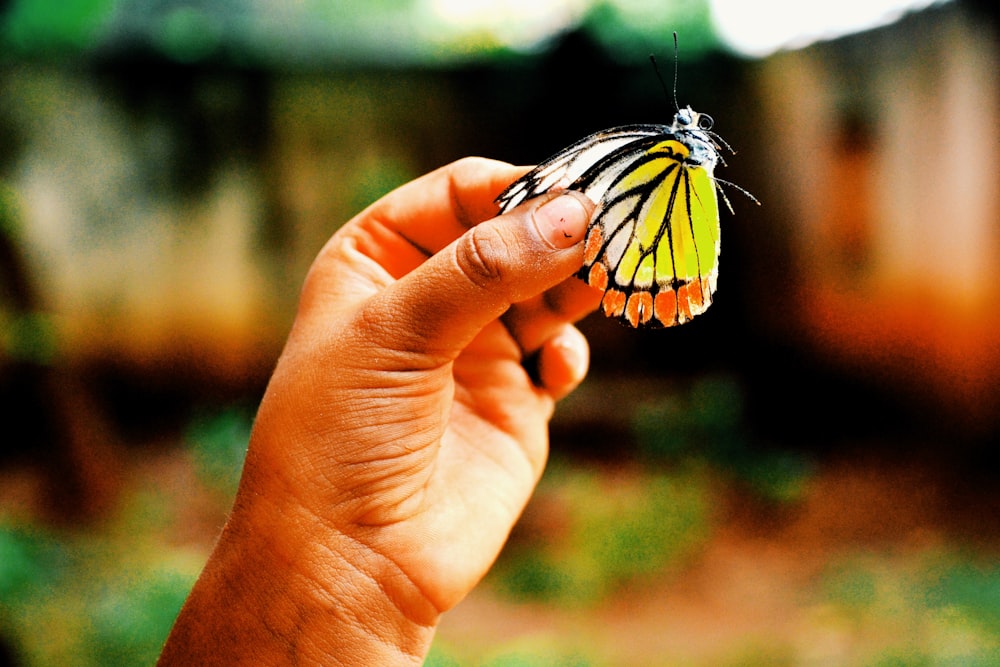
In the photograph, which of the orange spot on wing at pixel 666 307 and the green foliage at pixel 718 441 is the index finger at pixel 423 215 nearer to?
the orange spot on wing at pixel 666 307

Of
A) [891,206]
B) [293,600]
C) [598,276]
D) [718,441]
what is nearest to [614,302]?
[598,276]

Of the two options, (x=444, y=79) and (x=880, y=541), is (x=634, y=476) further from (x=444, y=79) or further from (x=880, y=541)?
(x=444, y=79)

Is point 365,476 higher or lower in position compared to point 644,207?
lower

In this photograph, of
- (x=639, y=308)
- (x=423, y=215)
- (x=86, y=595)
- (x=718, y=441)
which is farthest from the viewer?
(x=718, y=441)

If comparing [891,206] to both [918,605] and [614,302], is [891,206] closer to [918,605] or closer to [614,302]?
[918,605]

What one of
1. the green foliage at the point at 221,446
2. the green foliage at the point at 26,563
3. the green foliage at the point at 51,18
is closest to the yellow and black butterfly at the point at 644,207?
the green foliage at the point at 26,563

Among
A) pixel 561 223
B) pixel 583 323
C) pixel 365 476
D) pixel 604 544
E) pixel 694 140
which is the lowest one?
pixel 365 476
